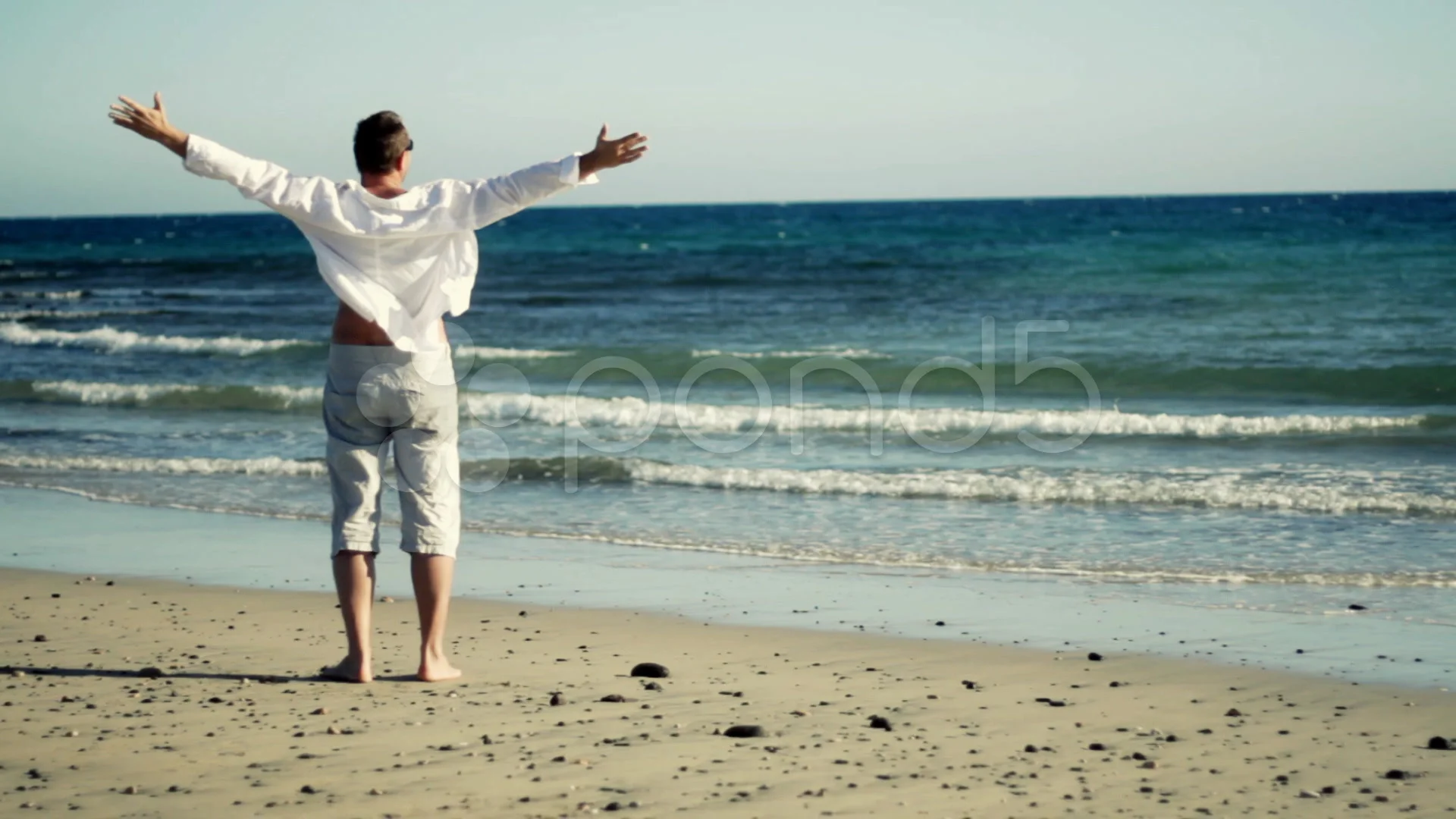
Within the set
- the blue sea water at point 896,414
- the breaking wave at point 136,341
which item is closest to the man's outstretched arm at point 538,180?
the blue sea water at point 896,414

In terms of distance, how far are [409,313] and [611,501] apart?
207 inches

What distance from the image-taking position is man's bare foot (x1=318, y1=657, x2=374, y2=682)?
473 cm

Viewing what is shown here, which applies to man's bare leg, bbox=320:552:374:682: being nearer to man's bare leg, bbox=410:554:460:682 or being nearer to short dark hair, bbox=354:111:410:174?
man's bare leg, bbox=410:554:460:682

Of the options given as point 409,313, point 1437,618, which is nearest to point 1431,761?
Answer: point 1437,618

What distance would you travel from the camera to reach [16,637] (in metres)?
5.61

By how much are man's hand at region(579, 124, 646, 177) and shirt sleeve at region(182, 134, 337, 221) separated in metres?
0.78

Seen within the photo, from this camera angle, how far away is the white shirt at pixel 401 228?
411cm

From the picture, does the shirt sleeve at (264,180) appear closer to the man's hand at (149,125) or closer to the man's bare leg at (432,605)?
the man's hand at (149,125)

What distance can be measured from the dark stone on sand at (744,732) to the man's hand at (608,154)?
168 cm

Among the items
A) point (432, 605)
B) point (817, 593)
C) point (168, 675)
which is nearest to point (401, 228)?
point (432, 605)

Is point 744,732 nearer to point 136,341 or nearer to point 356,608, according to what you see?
point 356,608

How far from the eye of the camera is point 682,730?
13.8ft

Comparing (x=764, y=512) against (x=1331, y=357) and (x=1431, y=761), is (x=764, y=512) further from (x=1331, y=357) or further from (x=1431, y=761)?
(x=1331, y=357)

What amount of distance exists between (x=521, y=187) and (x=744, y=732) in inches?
68.4
